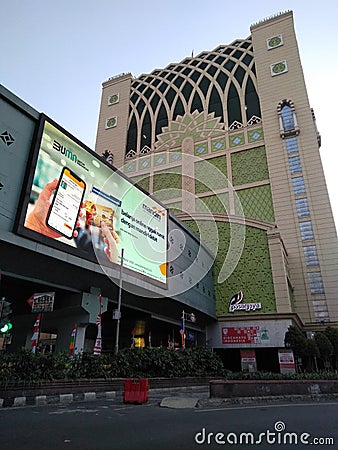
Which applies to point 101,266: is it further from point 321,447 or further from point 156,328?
point 156,328

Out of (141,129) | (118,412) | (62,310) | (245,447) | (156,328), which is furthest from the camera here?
(141,129)

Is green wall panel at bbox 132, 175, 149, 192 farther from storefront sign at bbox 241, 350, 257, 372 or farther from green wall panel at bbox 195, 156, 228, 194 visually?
storefront sign at bbox 241, 350, 257, 372

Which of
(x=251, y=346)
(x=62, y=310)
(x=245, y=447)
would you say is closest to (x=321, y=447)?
(x=245, y=447)

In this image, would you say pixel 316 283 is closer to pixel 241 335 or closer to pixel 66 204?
pixel 241 335

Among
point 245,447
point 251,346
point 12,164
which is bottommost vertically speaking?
point 245,447

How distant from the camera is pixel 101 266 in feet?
53.0

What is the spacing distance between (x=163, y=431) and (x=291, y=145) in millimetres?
39941

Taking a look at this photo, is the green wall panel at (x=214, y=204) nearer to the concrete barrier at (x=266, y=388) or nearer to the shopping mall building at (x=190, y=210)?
the shopping mall building at (x=190, y=210)

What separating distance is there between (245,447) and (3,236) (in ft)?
34.5

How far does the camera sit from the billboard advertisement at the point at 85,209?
13.8m

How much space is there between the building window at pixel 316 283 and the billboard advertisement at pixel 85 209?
18888 mm

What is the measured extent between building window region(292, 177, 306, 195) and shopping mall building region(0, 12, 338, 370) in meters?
0.13

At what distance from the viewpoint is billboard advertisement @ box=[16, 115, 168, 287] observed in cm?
1379

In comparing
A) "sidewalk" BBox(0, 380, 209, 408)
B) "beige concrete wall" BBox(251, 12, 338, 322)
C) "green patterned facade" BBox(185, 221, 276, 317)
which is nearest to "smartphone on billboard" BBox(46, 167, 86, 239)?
A: "sidewalk" BBox(0, 380, 209, 408)
